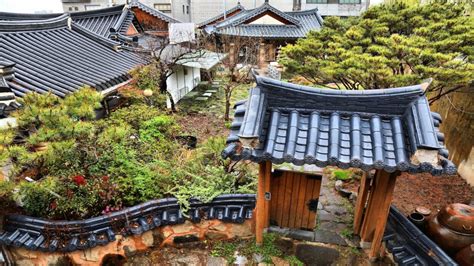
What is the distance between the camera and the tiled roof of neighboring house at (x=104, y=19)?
20422 millimetres

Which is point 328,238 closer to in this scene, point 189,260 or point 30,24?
point 189,260

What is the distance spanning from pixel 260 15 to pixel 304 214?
28254 mm

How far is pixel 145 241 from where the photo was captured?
7.86 metres

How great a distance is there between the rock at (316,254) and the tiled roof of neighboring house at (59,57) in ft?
27.1

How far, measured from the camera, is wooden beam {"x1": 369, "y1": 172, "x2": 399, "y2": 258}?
6.25m

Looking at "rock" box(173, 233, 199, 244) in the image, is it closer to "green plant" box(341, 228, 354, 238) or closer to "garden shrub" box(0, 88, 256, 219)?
"garden shrub" box(0, 88, 256, 219)

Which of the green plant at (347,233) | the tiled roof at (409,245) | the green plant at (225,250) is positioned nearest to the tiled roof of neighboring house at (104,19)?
the green plant at (225,250)

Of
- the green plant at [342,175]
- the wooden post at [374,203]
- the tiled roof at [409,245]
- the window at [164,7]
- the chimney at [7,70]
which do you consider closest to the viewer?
the tiled roof at [409,245]

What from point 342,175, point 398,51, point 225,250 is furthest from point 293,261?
point 398,51

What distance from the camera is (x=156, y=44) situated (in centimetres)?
2142

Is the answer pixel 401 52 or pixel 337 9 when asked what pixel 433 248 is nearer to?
pixel 401 52

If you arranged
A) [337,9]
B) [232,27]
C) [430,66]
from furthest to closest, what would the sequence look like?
[337,9] < [232,27] < [430,66]

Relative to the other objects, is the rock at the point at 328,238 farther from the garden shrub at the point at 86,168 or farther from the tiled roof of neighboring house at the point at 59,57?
the tiled roof of neighboring house at the point at 59,57

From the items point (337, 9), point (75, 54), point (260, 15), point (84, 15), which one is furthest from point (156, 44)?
point (337, 9)
